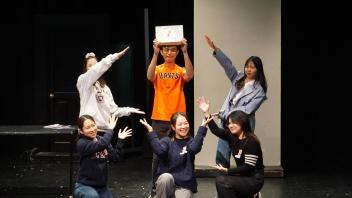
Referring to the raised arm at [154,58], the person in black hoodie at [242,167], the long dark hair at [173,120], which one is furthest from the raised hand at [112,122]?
the person in black hoodie at [242,167]

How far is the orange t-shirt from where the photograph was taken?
564cm

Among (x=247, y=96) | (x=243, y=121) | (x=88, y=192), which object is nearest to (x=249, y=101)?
(x=247, y=96)

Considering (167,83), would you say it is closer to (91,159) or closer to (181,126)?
(181,126)

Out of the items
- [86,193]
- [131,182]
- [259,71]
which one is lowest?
[131,182]

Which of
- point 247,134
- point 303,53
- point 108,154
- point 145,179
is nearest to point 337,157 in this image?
point 303,53

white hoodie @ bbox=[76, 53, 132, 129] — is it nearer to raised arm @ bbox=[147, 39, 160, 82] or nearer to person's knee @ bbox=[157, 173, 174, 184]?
raised arm @ bbox=[147, 39, 160, 82]

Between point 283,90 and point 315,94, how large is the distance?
41 centimetres

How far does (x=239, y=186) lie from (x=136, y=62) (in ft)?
12.6

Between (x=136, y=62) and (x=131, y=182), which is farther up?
(x=136, y=62)

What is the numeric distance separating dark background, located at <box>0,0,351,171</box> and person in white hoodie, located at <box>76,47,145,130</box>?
2.30m

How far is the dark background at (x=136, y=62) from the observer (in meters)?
8.02

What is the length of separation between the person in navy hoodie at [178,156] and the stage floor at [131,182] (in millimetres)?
964

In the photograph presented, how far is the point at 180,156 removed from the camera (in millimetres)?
5035

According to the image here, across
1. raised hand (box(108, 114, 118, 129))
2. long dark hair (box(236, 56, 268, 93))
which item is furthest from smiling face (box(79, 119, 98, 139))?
long dark hair (box(236, 56, 268, 93))
